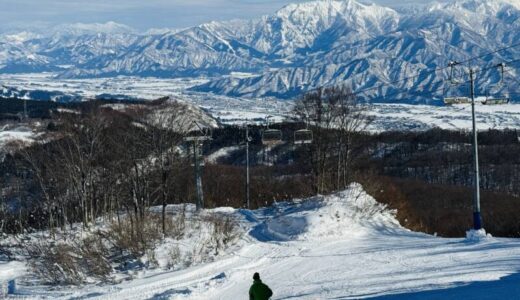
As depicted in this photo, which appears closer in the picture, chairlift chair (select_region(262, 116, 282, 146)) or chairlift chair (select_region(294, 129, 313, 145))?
chairlift chair (select_region(294, 129, 313, 145))

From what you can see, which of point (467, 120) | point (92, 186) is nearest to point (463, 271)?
point (92, 186)

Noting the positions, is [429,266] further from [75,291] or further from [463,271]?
[75,291]

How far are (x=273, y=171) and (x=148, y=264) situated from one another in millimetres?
63049

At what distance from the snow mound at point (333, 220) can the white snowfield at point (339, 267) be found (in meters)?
0.05

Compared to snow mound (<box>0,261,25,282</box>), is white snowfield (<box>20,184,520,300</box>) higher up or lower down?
higher up

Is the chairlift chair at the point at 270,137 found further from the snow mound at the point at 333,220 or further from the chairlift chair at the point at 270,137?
the snow mound at the point at 333,220

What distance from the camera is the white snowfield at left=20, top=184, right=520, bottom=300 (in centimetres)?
1566

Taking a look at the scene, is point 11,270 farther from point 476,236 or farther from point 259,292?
point 476,236

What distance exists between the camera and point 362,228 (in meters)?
25.7

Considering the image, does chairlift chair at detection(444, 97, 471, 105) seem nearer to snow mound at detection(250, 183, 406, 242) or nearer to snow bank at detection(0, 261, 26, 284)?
snow mound at detection(250, 183, 406, 242)

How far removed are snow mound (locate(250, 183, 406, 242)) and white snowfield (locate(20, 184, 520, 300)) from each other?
5 cm

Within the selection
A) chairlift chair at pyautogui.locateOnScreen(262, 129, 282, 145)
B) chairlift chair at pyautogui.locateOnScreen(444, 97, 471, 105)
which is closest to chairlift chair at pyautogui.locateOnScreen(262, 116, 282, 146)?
chairlift chair at pyautogui.locateOnScreen(262, 129, 282, 145)

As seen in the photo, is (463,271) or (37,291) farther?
(37,291)

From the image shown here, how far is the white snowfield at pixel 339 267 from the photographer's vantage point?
15.7m
